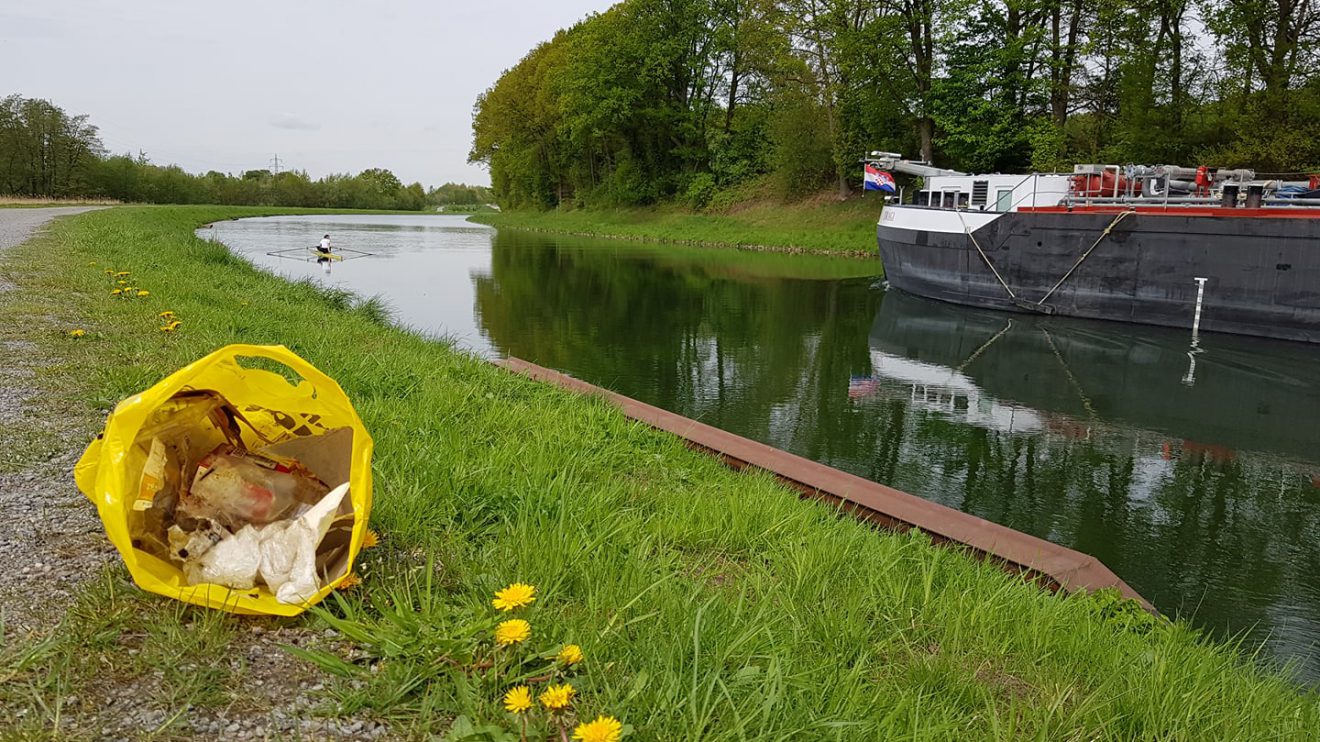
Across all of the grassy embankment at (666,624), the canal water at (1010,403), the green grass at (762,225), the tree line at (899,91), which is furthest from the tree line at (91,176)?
the grassy embankment at (666,624)

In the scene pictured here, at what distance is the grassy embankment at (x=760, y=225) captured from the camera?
31.0 metres

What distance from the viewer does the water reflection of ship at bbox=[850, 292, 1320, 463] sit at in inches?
342

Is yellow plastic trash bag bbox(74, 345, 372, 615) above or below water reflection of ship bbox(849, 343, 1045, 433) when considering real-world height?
above

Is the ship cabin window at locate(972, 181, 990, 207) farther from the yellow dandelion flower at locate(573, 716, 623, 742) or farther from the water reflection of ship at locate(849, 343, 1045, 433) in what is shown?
the yellow dandelion flower at locate(573, 716, 623, 742)

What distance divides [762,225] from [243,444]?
3402 centimetres

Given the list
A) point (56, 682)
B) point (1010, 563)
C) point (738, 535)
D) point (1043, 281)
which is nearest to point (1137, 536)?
point (1010, 563)

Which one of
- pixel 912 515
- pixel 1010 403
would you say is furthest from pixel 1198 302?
pixel 912 515

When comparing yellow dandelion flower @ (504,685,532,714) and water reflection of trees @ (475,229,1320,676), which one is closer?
yellow dandelion flower @ (504,685,532,714)

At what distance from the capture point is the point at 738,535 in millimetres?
3635

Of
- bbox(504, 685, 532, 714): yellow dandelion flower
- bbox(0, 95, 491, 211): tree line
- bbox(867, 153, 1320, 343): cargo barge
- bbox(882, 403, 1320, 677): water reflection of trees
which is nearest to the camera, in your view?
bbox(504, 685, 532, 714): yellow dandelion flower

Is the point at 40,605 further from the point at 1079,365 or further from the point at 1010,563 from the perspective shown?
the point at 1079,365

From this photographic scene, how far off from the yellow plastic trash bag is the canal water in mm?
4183

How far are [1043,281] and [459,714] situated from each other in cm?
1743

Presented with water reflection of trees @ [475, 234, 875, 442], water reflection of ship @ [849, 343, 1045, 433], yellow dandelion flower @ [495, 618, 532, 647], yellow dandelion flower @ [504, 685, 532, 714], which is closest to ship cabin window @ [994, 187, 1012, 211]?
water reflection of trees @ [475, 234, 875, 442]
